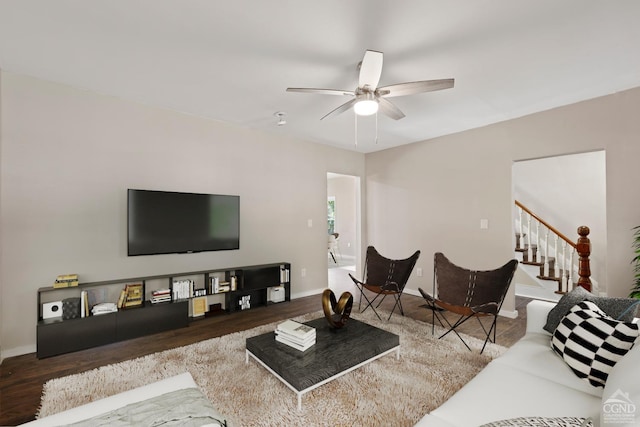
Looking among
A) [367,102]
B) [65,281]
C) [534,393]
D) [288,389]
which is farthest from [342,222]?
[534,393]

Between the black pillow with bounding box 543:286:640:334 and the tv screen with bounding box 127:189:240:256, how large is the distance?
345cm

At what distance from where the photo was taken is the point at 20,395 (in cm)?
214

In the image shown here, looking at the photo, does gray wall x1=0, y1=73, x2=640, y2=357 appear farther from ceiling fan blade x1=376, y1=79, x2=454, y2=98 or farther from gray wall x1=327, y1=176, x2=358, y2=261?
gray wall x1=327, y1=176, x2=358, y2=261

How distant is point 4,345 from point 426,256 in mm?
5143

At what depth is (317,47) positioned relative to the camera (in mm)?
2301

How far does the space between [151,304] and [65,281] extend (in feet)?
2.65

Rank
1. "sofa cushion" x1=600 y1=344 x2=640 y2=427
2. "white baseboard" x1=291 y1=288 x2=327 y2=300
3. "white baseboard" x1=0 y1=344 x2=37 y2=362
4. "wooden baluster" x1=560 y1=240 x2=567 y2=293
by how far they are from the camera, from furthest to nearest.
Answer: "white baseboard" x1=291 y1=288 x2=327 y2=300 < "wooden baluster" x1=560 y1=240 x2=567 y2=293 < "white baseboard" x1=0 y1=344 x2=37 y2=362 < "sofa cushion" x1=600 y1=344 x2=640 y2=427

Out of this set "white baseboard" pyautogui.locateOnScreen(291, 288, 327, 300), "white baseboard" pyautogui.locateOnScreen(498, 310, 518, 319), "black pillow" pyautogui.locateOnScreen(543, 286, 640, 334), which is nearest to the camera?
"black pillow" pyautogui.locateOnScreen(543, 286, 640, 334)

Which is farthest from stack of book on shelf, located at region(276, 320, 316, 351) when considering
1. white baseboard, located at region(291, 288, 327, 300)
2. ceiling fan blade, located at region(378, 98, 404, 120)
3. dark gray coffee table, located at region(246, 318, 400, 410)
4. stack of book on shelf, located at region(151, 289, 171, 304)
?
white baseboard, located at region(291, 288, 327, 300)

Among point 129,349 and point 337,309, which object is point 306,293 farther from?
point 129,349

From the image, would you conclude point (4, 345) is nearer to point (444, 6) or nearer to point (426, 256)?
point (444, 6)

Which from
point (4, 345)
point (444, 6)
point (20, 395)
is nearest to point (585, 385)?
point (444, 6)

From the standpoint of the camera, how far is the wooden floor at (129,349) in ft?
6.87

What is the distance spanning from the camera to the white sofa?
117 centimetres
